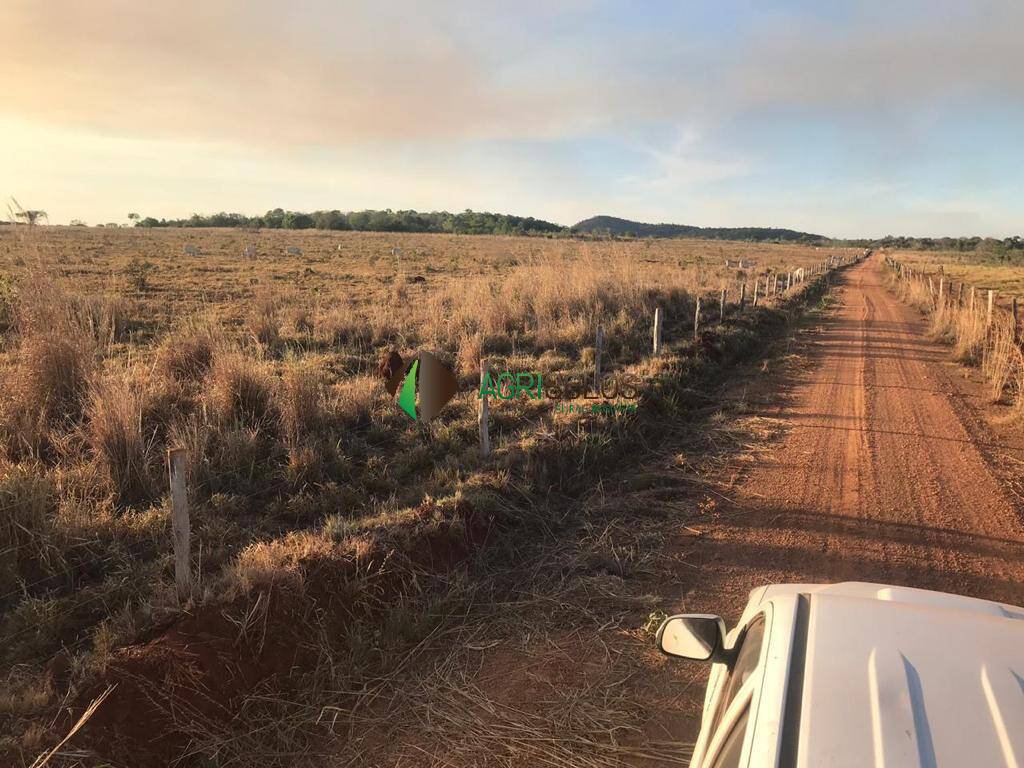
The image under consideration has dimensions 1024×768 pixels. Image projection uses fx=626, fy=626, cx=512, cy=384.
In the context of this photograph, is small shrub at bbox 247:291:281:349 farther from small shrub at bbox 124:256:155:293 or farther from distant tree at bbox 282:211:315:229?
distant tree at bbox 282:211:315:229

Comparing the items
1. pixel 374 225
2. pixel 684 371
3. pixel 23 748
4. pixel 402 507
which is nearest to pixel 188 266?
pixel 684 371

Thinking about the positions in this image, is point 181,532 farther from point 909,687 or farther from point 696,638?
point 909,687

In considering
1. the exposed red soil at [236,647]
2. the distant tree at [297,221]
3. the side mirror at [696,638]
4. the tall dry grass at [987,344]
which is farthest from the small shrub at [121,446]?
the distant tree at [297,221]

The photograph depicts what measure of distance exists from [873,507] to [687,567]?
226cm

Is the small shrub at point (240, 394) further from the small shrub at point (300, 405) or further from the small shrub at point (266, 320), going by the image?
the small shrub at point (266, 320)

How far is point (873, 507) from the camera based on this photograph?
233 inches

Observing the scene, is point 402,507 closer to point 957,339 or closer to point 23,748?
point 23,748

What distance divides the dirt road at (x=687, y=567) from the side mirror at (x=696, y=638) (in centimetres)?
135

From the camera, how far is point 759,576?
475 centimetres

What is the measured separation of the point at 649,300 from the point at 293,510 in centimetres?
1356

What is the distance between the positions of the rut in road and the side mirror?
2344 millimetres

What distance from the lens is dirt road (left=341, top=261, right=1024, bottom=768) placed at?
3.39m

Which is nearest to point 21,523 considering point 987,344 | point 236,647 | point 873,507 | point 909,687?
point 236,647

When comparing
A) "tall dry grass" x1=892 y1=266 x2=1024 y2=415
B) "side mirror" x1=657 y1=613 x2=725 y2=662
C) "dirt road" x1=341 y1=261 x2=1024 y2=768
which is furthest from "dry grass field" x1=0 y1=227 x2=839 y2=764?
"tall dry grass" x1=892 y1=266 x2=1024 y2=415
